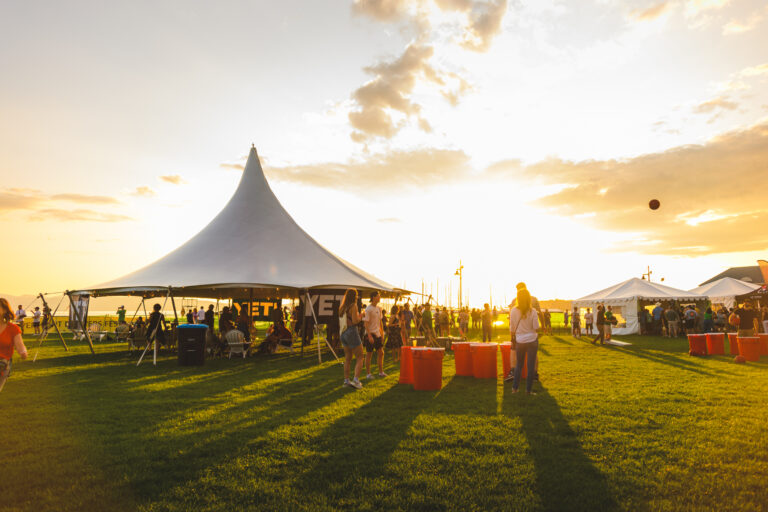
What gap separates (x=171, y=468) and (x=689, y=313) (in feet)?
83.1

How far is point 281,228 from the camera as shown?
16.4 meters

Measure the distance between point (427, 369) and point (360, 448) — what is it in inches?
133

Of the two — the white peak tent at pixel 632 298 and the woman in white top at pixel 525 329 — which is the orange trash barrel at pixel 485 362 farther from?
the white peak tent at pixel 632 298

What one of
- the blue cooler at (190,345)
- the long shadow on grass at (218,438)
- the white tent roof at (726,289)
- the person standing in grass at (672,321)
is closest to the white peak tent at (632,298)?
the person standing in grass at (672,321)

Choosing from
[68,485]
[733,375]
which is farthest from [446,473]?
[733,375]

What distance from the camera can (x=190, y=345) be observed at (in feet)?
39.0

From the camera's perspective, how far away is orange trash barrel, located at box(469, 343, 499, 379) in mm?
9438

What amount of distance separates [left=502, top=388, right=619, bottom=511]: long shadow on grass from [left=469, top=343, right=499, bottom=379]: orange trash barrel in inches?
114

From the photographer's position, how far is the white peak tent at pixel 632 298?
26891 millimetres

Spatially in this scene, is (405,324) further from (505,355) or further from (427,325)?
(505,355)

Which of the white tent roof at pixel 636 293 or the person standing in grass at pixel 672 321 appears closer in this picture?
the person standing in grass at pixel 672 321

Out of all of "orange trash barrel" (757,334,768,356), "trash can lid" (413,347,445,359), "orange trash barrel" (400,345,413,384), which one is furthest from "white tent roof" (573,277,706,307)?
"trash can lid" (413,347,445,359)

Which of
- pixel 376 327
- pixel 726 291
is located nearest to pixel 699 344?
pixel 376 327

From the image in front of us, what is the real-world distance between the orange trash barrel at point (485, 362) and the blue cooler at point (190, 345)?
7165 millimetres
